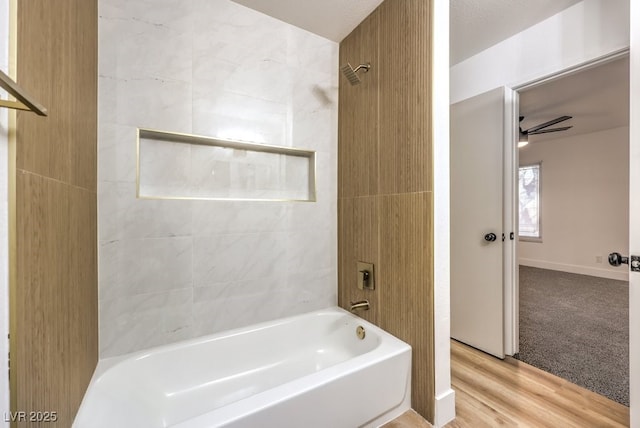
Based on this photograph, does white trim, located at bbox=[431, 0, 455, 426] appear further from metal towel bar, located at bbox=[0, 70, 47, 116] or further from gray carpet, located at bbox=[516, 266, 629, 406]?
metal towel bar, located at bbox=[0, 70, 47, 116]

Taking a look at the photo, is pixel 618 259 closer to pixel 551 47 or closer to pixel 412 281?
pixel 412 281

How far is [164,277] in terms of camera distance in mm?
1485

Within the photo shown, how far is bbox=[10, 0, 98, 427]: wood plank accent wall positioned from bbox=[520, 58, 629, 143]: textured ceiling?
2.82m

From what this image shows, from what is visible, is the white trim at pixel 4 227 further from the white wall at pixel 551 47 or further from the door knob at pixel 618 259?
the white wall at pixel 551 47

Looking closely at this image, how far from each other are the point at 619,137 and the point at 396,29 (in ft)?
16.4

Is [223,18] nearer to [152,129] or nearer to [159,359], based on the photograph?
[152,129]

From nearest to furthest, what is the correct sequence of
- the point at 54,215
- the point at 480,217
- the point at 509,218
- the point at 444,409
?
the point at 54,215 → the point at 444,409 → the point at 509,218 → the point at 480,217

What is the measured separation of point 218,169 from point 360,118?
102 cm

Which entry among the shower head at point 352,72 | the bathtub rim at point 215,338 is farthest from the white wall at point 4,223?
the shower head at point 352,72

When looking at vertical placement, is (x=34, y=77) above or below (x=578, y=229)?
above

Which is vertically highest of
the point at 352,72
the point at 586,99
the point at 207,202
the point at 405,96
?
the point at 586,99

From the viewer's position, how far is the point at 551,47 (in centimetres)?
177

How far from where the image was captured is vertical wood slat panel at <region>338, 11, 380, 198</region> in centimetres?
173

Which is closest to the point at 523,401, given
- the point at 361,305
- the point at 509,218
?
the point at 361,305
